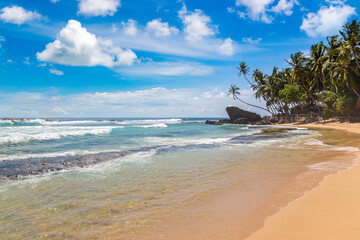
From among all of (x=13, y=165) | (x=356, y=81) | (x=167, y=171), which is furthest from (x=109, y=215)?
(x=356, y=81)

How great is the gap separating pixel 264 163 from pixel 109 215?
665cm

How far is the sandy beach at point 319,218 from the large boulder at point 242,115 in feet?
198

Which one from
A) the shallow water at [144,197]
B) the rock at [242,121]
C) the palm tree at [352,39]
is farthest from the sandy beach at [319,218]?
the rock at [242,121]

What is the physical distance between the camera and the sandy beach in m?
2.88

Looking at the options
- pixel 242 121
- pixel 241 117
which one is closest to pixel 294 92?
pixel 242 121

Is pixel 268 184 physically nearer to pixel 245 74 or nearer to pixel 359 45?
pixel 359 45

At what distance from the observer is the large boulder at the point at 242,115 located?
6303 centimetres

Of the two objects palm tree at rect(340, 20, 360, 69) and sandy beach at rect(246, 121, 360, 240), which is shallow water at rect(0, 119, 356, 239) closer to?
sandy beach at rect(246, 121, 360, 240)

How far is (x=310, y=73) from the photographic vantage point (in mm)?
43906

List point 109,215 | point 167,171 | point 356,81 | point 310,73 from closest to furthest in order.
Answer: point 109,215
point 167,171
point 356,81
point 310,73

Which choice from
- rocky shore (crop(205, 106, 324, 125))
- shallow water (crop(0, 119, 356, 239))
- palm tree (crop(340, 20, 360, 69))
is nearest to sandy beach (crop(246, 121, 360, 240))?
shallow water (crop(0, 119, 356, 239))

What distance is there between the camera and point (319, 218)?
338 cm

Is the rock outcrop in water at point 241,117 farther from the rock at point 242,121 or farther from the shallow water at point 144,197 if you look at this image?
the shallow water at point 144,197

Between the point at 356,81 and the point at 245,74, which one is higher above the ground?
the point at 245,74
